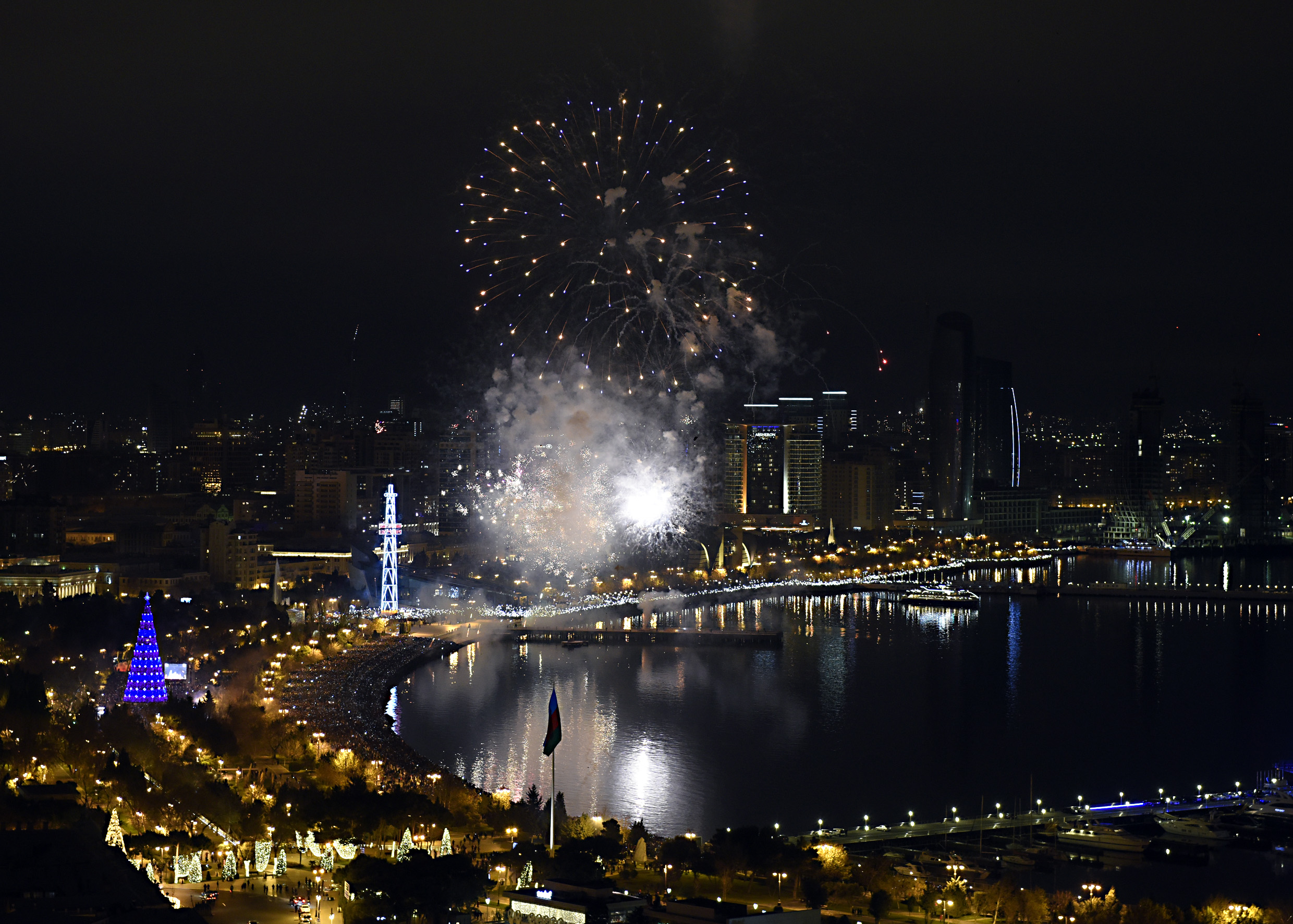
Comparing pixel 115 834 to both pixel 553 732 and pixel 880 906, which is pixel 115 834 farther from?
pixel 880 906

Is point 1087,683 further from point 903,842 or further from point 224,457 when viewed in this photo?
point 224,457

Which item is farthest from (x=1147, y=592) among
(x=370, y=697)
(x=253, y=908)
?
(x=253, y=908)

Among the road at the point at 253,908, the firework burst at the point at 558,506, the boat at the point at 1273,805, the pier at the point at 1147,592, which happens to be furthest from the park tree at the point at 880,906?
the pier at the point at 1147,592

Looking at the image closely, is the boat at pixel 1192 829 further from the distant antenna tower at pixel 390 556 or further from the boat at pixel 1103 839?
the distant antenna tower at pixel 390 556

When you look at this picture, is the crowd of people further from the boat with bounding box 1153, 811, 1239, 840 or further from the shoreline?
the boat with bounding box 1153, 811, 1239, 840

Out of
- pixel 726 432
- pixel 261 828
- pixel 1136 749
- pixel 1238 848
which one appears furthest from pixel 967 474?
pixel 261 828

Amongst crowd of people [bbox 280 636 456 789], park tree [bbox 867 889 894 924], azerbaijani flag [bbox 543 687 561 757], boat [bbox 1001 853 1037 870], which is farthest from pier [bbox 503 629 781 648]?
park tree [bbox 867 889 894 924]

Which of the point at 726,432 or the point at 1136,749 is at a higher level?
the point at 726,432
